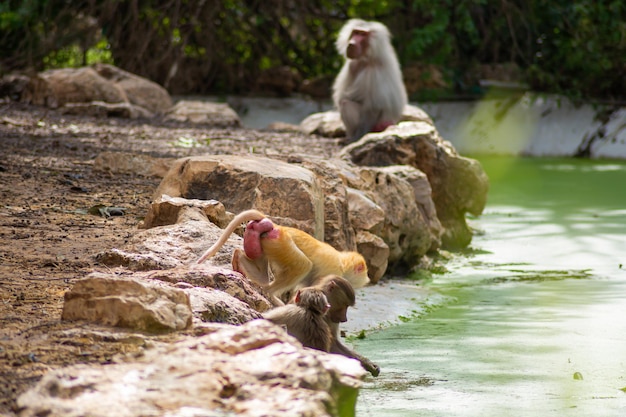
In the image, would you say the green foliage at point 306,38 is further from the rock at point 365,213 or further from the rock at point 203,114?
the rock at point 365,213

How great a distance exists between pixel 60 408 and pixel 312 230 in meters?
3.45

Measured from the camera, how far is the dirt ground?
3.35 metres

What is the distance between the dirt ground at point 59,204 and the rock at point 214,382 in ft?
0.80

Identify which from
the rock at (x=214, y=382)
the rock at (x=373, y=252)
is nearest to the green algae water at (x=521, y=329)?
the rock at (x=373, y=252)

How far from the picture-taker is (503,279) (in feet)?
25.2

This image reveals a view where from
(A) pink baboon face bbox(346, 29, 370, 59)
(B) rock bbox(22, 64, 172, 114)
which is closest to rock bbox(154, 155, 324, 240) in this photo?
(A) pink baboon face bbox(346, 29, 370, 59)

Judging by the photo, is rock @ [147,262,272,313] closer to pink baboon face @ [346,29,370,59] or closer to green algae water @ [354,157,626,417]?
green algae water @ [354,157,626,417]

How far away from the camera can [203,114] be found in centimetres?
1368

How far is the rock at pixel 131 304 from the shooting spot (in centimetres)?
345

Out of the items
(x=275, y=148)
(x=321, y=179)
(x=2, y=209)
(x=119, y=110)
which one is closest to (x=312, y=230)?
(x=321, y=179)

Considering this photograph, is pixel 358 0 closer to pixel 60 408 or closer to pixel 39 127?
pixel 39 127

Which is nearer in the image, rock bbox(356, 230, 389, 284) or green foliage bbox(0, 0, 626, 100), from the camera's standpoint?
rock bbox(356, 230, 389, 284)

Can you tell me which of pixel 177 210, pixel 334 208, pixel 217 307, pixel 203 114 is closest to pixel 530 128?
pixel 203 114

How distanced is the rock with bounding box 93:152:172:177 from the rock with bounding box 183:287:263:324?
13.9 feet
